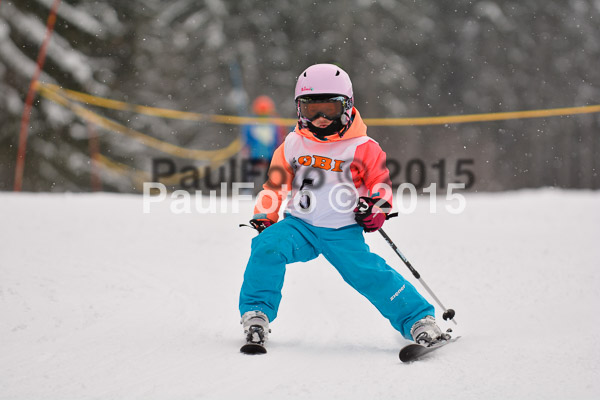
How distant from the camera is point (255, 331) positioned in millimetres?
3404

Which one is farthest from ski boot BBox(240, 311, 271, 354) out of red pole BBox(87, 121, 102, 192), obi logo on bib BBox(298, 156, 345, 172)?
red pole BBox(87, 121, 102, 192)

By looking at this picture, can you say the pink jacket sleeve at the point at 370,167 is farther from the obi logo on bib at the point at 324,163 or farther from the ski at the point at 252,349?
the ski at the point at 252,349

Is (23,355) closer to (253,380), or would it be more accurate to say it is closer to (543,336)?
(253,380)

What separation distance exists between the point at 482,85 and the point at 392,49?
11.3ft

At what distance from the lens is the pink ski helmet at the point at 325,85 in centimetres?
371

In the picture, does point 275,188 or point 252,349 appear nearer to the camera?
point 252,349

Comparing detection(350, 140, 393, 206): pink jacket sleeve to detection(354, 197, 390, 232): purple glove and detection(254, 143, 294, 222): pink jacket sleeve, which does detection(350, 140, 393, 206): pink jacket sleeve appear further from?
detection(254, 143, 294, 222): pink jacket sleeve

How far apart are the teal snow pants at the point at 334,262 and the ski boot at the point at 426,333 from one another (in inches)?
1.6

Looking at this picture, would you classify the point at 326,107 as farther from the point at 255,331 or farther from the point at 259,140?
the point at 259,140

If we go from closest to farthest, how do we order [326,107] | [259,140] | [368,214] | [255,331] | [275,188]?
1. [255,331]
2. [368,214]
3. [326,107]
4. [275,188]
5. [259,140]

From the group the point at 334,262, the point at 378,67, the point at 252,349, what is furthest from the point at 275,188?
the point at 378,67

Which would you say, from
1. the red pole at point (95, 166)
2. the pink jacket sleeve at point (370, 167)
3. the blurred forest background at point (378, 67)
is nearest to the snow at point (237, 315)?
the pink jacket sleeve at point (370, 167)

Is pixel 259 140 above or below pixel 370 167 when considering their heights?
above

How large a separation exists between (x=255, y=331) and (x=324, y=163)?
104 centimetres
